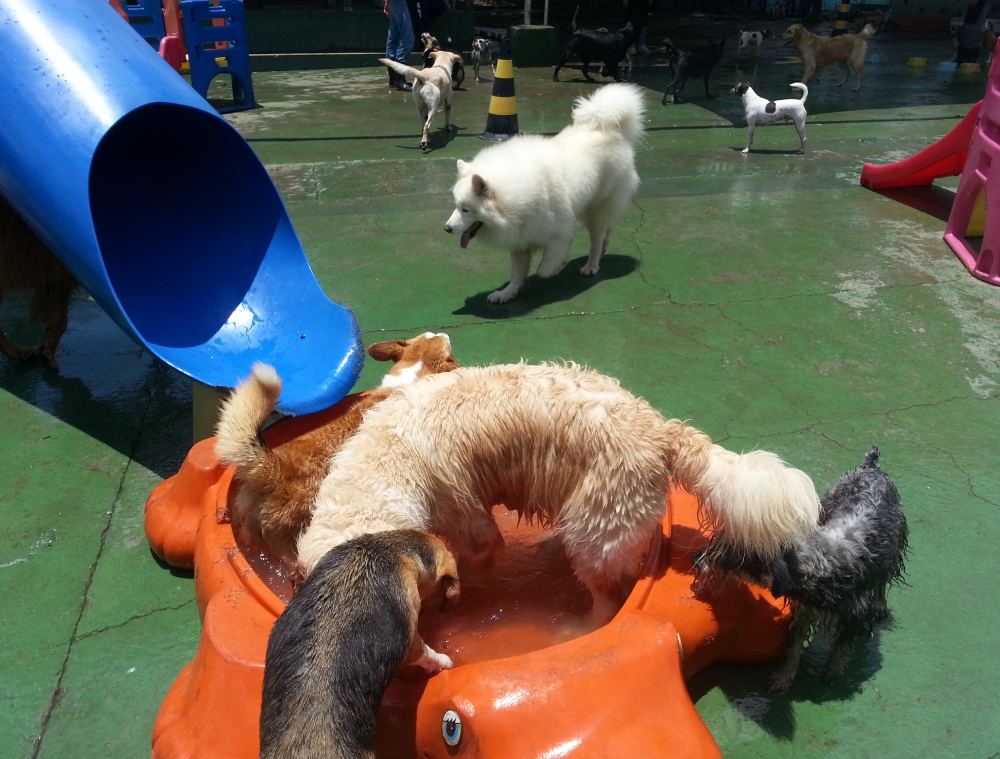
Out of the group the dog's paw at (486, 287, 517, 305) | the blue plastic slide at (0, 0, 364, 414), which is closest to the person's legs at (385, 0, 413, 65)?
the dog's paw at (486, 287, 517, 305)

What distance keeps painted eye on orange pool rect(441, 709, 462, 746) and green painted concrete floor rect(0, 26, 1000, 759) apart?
116 cm

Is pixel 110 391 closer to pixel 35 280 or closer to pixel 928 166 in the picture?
pixel 35 280

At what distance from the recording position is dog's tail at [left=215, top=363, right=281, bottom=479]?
2967mm

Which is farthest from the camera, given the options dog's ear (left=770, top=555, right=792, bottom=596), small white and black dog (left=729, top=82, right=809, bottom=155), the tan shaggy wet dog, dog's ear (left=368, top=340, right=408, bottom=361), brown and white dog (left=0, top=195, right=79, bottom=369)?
the tan shaggy wet dog

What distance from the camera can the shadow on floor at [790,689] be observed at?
2971mm

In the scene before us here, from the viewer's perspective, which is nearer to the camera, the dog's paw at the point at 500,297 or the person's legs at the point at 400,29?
the dog's paw at the point at 500,297

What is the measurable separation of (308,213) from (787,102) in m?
6.62

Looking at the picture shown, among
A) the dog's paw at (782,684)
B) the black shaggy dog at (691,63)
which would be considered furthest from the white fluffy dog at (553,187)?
the black shaggy dog at (691,63)

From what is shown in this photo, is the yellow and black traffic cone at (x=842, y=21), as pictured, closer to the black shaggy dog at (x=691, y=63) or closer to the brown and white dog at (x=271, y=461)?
the black shaggy dog at (x=691, y=63)

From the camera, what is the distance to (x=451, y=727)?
2336 mm

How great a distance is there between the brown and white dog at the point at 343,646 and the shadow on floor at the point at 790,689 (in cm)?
132

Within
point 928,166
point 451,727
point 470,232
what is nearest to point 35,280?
point 470,232

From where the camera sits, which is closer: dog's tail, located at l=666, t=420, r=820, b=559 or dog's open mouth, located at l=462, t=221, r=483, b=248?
dog's tail, located at l=666, t=420, r=820, b=559

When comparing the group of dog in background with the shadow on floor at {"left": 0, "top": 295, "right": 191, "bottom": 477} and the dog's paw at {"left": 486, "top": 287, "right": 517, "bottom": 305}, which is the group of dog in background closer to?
the dog's paw at {"left": 486, "top": 287, "right": 517, "bottom": 305}
